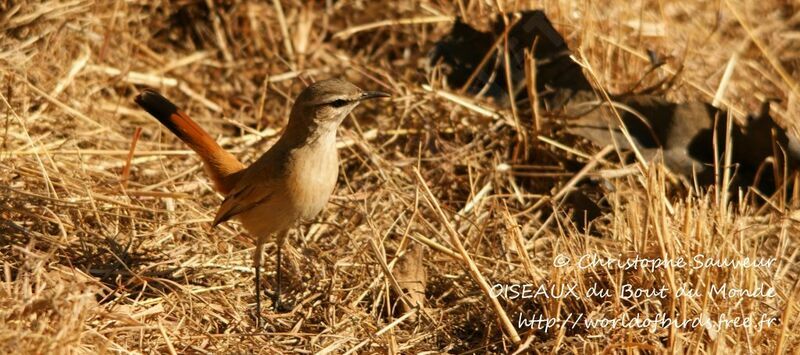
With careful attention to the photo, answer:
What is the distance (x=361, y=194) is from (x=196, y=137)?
107 cm

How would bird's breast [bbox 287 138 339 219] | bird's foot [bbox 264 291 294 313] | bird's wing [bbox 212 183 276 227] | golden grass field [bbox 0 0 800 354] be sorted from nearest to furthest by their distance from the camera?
golden grass field [bbox 0 0 800 354] < bird's breast [bbox 287 138 339 219] < bird's wing [bbox 212 183 276 227] < bird's foot [bbox 264 291 294 313]

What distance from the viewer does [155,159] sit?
222 inches

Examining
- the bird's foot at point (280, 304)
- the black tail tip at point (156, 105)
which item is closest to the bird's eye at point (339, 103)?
the black tail tip at point (156, 105)

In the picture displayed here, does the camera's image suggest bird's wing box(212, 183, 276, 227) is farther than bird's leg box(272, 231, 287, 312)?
No

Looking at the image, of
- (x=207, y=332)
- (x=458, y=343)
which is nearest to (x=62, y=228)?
(x=207, y=332)

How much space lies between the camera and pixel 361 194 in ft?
17.7

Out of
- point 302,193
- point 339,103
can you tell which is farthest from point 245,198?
point 339,103

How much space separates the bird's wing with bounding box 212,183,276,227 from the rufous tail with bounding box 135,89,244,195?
216 millimetres

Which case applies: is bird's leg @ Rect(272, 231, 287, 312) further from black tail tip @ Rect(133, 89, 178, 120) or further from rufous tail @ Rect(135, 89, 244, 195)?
black tail tip @ Rect(133, 89, 178, 120)

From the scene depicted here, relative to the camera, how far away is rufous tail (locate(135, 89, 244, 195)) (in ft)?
15.7

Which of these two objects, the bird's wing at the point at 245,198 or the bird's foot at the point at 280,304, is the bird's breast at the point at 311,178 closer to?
the bird's wing at the point at 245,198

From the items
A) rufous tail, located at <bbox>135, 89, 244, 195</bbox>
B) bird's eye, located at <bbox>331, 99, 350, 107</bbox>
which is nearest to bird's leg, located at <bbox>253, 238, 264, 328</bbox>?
rufous tail, located at <bbox>135, 89, 244, 195</bbox>

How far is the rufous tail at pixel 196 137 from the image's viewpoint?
4.77 meters

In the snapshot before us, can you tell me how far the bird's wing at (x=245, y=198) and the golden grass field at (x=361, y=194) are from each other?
1.38 feet
